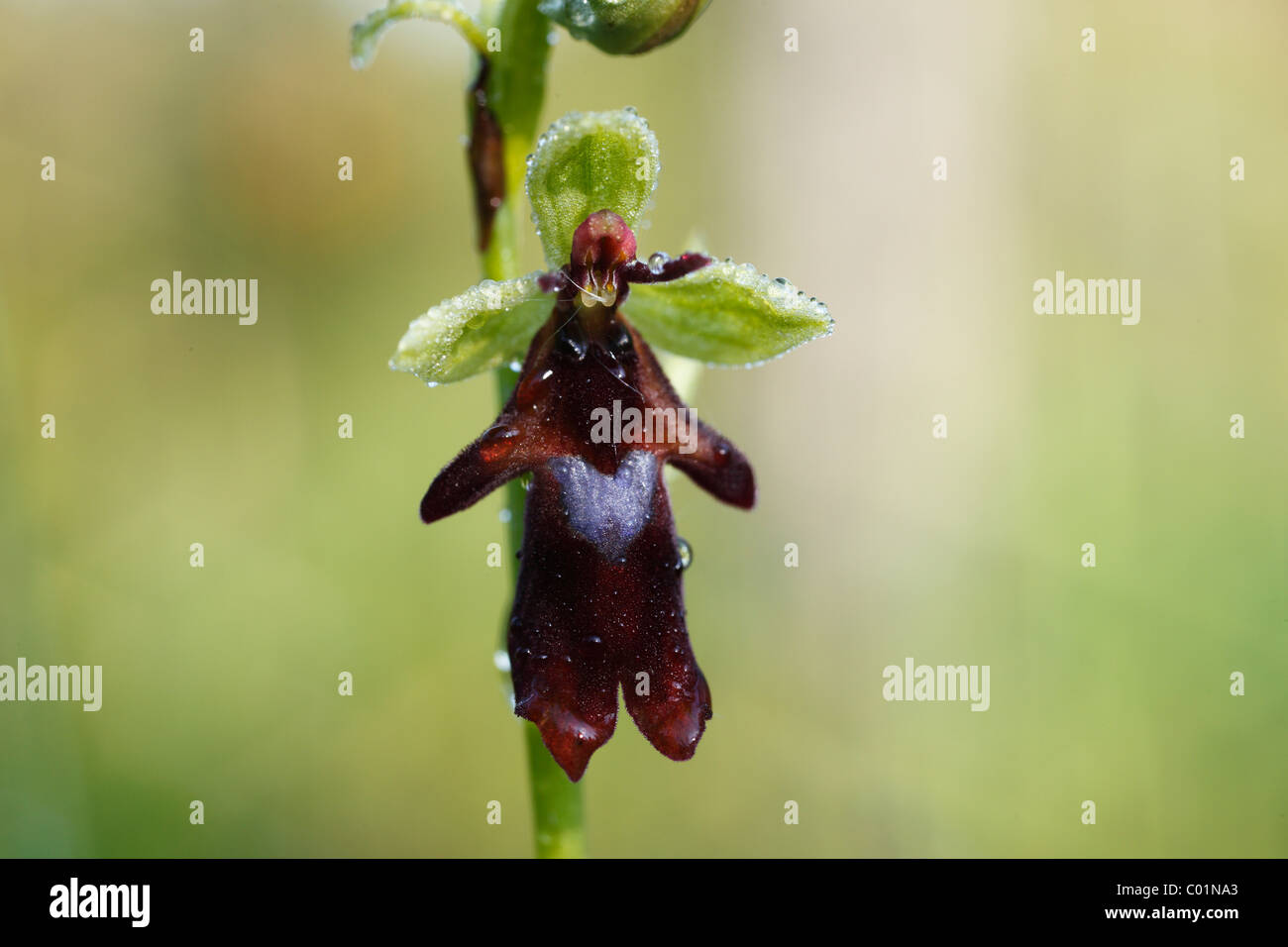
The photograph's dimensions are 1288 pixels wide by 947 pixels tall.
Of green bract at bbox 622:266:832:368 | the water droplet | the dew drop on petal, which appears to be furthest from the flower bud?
the dew drop on petal

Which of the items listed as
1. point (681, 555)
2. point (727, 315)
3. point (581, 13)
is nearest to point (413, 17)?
point (581, 13)

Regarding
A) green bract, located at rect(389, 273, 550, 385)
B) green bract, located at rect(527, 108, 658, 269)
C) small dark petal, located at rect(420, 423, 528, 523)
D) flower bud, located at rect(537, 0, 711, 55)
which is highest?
flower bud, located at rect(537, 0, 711, 55)

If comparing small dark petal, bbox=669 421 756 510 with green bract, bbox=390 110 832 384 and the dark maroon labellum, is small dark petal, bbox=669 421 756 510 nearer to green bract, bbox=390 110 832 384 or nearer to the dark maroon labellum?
the dark maroon labellum

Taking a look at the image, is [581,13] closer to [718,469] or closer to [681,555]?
[718,469]

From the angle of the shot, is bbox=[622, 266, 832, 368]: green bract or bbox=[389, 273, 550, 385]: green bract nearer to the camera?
bbox=[389, 273, 550, 385]: green bract

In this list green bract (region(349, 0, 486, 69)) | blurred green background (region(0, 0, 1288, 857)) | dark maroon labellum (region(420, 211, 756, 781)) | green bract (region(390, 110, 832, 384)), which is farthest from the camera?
blurred green background (region(0, 0, 1288, 857))

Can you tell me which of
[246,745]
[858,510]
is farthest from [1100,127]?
[246,745]
